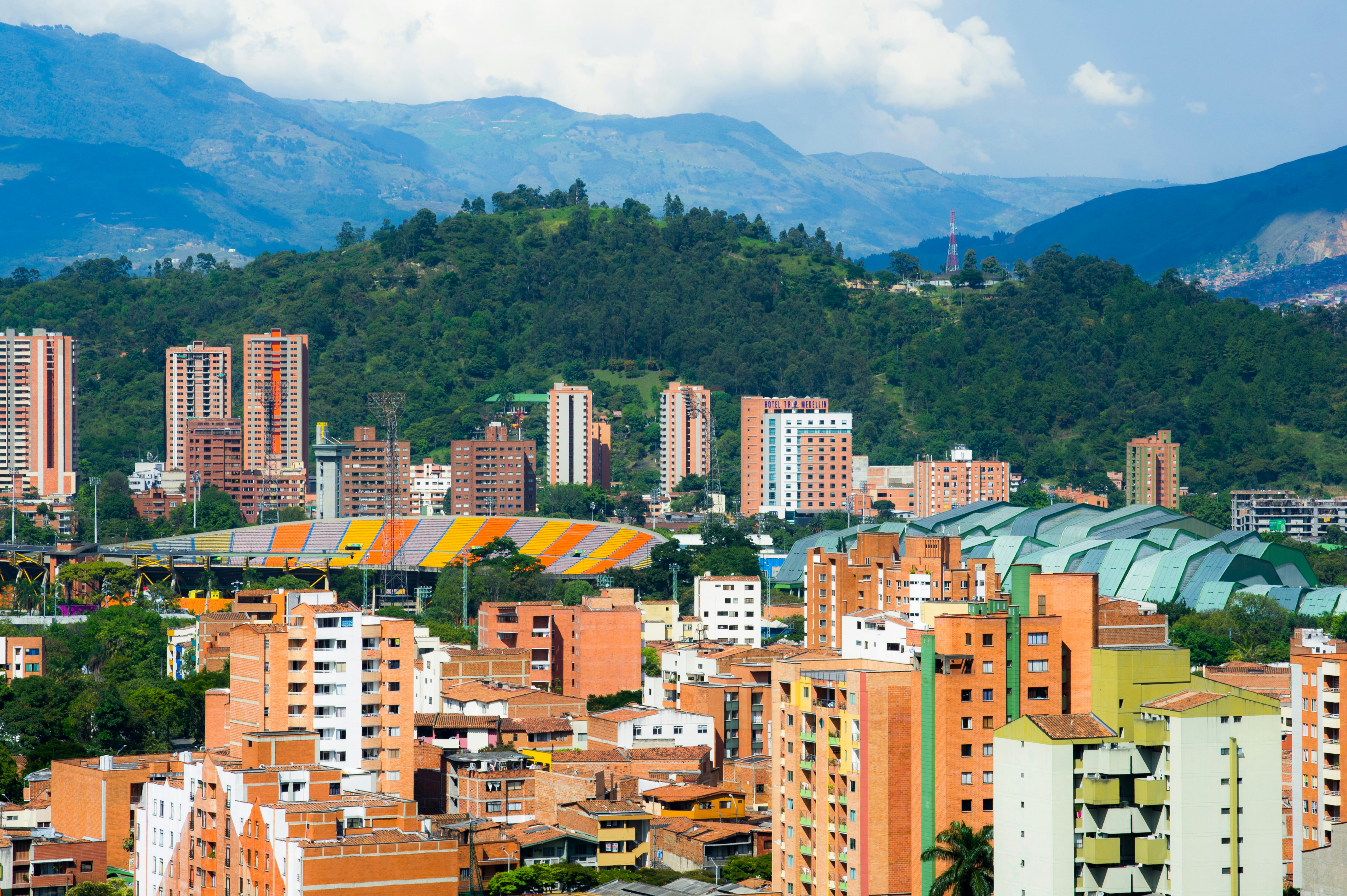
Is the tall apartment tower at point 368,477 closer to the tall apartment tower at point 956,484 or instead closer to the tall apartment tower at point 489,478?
the tall apartment tower at point 489,478

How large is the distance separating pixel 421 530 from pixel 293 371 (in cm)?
3213

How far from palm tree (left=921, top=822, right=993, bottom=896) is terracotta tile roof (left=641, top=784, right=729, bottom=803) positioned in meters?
8.58

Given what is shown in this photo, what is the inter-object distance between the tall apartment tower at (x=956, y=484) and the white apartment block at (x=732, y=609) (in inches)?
1734

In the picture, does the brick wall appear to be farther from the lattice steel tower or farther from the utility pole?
the utility pole

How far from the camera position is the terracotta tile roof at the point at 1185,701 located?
2227 cm

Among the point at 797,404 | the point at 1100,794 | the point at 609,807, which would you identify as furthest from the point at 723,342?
the point at 1100,794

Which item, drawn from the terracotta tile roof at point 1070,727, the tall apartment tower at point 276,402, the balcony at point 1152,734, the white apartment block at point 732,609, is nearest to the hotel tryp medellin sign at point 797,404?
the tall apartment tower at point 276,402

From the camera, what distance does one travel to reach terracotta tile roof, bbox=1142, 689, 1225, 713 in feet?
73.0

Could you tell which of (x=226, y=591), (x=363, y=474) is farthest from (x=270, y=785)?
(x=363, y=474)

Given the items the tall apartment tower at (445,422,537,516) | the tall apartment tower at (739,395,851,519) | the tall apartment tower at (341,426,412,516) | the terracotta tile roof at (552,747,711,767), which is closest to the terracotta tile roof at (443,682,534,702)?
the terracotta tile roof at (552,747,711,767)

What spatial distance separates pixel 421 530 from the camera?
84.3 meters

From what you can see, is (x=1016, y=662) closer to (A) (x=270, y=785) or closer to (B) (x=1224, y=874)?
(B) (x=1224, y=874)

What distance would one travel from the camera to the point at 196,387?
117250 mm

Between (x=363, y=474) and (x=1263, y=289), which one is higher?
(x=1263, y=289)
